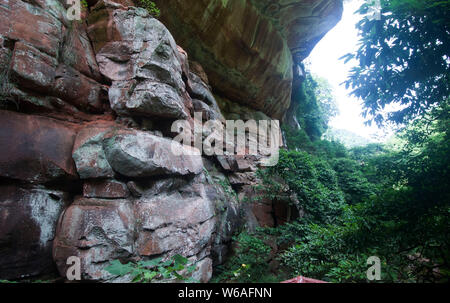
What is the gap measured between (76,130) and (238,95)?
766 cm

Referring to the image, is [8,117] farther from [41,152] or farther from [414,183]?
[414,183]

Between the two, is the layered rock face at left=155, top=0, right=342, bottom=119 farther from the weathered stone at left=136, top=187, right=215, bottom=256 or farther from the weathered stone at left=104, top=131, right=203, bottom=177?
Result: the weathered stone at left=136, top=187, right=215, bottom=256

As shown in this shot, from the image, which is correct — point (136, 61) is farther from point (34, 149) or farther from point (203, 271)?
point (203, 271)

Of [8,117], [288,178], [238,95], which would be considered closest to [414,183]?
[288,178]

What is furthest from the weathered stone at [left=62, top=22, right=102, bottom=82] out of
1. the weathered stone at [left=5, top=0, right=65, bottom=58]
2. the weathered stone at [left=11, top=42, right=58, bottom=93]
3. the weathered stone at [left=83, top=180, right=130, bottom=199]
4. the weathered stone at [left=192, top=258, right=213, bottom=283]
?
the weathered stone at [left=192, top=258, right=213, bottom=283]

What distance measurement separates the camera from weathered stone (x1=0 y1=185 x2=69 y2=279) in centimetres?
281

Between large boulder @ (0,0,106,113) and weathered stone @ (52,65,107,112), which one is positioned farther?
weathered stone @ (52,65,107,112)

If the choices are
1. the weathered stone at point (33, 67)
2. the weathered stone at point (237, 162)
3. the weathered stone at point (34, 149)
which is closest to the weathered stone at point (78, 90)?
the weathered stone at point (33, 67)

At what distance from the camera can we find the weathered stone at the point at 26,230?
281 centimetres

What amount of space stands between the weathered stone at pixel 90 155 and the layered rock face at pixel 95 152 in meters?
0.02

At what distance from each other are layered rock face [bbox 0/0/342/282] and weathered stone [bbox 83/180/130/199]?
0.05ft

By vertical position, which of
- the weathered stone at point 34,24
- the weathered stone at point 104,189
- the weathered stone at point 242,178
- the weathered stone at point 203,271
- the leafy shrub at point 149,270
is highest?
the weathered stone at point 34,24

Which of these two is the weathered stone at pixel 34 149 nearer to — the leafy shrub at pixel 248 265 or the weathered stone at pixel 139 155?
the weathered stone at pixel 139 155
